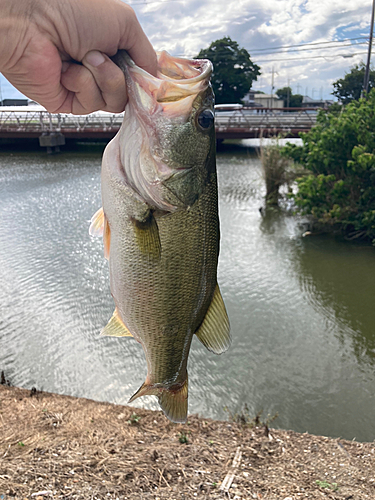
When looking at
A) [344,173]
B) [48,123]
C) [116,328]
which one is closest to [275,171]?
[344,173]

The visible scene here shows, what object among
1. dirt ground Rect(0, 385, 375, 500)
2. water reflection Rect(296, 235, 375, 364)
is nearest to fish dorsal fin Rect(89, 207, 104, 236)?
dirt ground Rect(0, 385, 375, 500)

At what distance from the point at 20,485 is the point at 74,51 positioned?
8.51 ft

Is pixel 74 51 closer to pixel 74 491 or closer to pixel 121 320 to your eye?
pixel 121 320

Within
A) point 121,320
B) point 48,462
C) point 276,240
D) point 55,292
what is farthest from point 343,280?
point 121,320

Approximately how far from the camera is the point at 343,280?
24.4 feet

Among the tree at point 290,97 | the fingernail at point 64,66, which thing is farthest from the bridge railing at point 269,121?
the tree at point 290,97

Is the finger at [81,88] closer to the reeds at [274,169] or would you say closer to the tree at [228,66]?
the reeds at [274,169]

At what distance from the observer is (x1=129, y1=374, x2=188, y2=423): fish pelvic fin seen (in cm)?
161

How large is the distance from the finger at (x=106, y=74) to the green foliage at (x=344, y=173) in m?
7.74

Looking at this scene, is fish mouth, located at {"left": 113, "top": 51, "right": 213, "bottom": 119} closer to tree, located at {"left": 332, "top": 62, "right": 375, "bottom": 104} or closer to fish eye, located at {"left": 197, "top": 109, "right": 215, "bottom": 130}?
fish eye, located at {"left": 197, "top": 109, "right": 215, "bottom": 130}

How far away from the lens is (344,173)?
9398mm

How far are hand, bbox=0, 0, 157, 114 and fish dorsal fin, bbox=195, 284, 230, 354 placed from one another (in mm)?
822

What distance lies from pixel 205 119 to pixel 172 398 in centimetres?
104

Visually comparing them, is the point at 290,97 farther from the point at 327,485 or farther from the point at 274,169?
the point at 327,485
